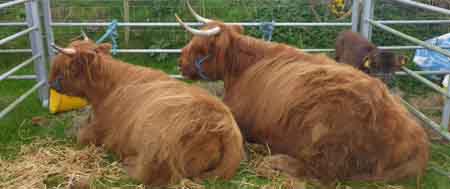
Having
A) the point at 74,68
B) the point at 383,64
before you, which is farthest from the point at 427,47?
the point at 74,68

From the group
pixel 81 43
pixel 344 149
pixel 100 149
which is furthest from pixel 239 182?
pixel 81 43

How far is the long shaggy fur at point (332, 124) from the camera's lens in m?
3.44

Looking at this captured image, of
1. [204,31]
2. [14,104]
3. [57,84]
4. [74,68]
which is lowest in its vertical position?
[14,104]

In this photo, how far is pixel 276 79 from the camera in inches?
159

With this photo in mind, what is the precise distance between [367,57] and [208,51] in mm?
1900

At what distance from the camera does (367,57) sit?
530 centimetres

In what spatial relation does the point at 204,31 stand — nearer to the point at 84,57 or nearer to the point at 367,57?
the point at 84,57

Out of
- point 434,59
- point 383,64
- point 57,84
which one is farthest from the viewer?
point 434,59

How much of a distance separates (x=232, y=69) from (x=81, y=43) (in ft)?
4.73

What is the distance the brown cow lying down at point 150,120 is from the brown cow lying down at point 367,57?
2297 millimetres

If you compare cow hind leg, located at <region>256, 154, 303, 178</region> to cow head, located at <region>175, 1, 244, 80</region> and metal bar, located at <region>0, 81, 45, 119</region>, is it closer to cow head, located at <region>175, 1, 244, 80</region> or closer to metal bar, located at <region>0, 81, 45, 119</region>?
cow head, located at <region>175, 1, 244, 80</region>

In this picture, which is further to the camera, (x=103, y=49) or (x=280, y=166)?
(x=103, y=49)

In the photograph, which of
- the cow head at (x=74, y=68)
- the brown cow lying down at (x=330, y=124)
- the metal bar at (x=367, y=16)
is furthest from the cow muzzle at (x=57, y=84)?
the metal bar at (x=367, y=16)

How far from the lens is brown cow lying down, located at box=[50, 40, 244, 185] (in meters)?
3.26
